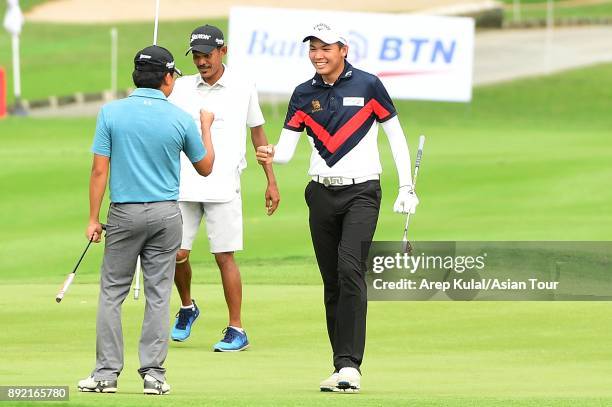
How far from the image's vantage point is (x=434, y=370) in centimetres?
1019

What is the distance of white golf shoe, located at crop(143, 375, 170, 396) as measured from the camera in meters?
8.64

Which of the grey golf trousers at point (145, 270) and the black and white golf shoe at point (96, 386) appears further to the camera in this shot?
the grey golf trousers at point (145, 270)

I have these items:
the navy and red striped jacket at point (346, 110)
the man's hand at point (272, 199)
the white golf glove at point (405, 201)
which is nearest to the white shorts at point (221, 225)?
the man's hand at point (272, 199)

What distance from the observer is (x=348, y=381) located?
9.21 meters

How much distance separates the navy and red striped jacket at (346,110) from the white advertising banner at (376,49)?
68.7 feet

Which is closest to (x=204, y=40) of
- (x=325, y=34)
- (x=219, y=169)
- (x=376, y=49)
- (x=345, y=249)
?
(x=219, y=169)

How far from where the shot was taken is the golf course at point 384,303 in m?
9.44

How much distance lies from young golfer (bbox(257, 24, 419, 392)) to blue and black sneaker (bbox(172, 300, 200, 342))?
2132mm

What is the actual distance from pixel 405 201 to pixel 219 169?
224 centimetres

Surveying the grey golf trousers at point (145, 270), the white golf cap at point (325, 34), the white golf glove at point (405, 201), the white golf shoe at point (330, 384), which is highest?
the white golf cap at point (325, 34)

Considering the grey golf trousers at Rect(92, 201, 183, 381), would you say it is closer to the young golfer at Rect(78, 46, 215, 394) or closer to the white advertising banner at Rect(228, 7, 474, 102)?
the young golfer at Rect(78, 46, 215, 394)

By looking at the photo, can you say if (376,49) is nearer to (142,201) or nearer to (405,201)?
(405,201)

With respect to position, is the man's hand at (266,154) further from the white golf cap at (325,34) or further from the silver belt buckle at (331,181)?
the white golf cap at (325,34)

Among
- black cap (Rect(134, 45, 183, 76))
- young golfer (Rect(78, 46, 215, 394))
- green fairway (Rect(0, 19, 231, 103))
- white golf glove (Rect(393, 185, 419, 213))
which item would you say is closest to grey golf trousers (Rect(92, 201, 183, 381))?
young golfer (Rect(78, 46, 215, 394))
